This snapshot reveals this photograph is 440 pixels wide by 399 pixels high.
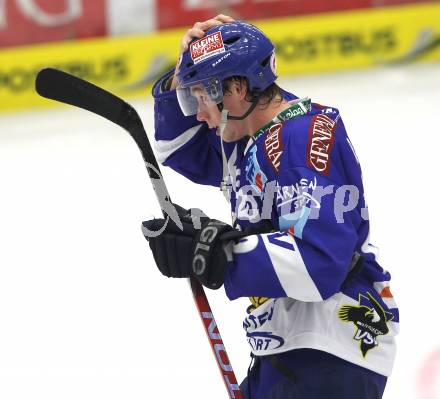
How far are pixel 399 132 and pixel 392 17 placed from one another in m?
1.39

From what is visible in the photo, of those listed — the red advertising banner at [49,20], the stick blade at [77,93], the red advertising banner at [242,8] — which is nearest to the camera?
the stick blade at [77,93]

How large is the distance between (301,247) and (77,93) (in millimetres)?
552

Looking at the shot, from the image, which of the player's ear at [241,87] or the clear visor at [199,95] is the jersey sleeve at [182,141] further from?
the player's ear at [241,87]

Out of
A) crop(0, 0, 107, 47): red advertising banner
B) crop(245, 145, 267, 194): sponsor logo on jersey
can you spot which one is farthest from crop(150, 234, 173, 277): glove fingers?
crop(0, 0, 107, 47): red advertising banner

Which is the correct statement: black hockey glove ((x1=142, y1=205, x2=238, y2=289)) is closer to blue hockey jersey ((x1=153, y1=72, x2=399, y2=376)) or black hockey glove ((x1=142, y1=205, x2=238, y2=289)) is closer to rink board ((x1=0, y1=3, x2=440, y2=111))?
blue hockey jersey ((x1=153, y1=72, x2=399, y2=376))

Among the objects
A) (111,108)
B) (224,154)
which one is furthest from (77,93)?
(224,154)

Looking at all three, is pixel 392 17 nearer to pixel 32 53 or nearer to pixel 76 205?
pixel 32 53

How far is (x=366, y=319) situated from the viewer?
83.3 inches

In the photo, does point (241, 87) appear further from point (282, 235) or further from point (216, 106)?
point (282, 235)

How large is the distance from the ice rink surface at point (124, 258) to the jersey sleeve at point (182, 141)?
1011mm

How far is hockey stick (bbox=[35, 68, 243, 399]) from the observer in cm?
198

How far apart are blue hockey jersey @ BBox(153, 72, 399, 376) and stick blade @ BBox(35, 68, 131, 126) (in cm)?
27

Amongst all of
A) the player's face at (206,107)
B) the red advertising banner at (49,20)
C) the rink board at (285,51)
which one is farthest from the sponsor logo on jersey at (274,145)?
the red advertising banner at (49,20)

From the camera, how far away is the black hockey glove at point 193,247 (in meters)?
1.91
